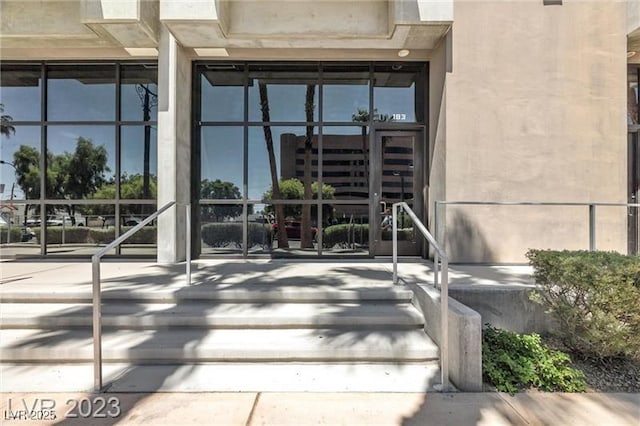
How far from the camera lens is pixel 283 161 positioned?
6.82 metres

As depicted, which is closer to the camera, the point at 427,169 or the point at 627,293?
the point at 627,293

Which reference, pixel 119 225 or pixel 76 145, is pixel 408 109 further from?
pixel 76 145

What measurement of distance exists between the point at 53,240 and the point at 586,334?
8.58m

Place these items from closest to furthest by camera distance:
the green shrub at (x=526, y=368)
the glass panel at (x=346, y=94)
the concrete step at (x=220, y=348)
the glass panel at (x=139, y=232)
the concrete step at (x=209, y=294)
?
the green shrub at (x=526, y=368), the concrete step at (x=220, y=348), the concrete step at (x=209, y=294), the glass panel at (x=139, y=232), the glass panel at (x=346, y=94)

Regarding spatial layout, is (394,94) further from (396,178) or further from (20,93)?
(20,93)

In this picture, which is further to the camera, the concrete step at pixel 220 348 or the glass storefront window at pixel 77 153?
the glass storefront window at pixel 77 153

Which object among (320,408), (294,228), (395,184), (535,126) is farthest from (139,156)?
(535,126)

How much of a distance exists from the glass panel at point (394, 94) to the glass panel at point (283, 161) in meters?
1.42

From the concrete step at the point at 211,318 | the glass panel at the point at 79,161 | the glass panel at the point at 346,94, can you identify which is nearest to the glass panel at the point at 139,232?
the glass panel at the point at 79,161

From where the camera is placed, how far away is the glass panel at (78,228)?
6.84 metres

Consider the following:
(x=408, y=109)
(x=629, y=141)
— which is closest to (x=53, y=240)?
(x=408, y=109)

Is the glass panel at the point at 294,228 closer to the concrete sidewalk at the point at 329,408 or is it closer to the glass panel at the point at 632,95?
the concrete sidewalk at the point at 329,408

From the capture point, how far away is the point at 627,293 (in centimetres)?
301

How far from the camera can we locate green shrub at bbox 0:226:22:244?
22.3 ft
